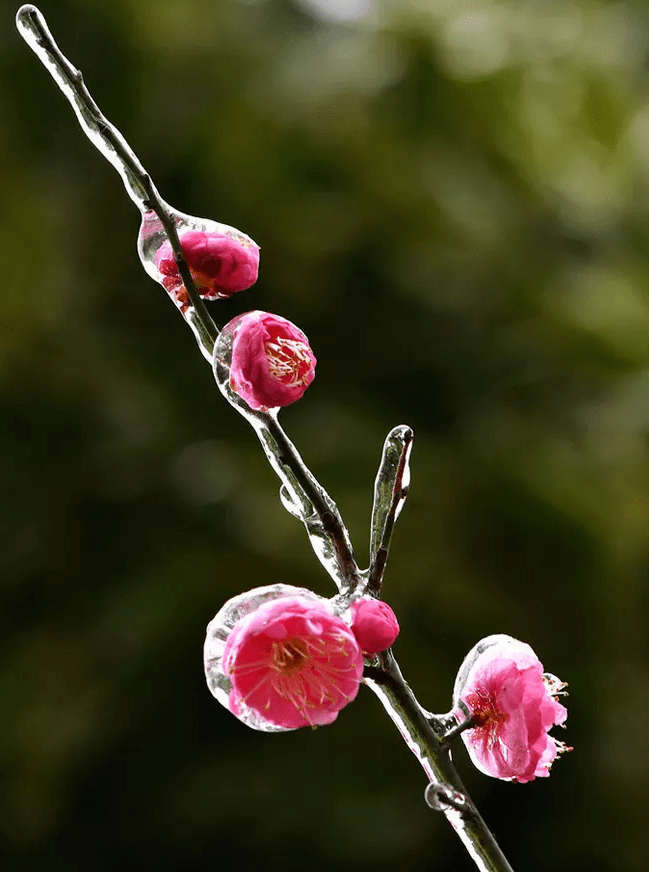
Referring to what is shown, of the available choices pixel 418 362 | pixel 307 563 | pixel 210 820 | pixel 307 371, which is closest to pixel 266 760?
pixel 210 820

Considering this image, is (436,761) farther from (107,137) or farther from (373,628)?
(107,137)

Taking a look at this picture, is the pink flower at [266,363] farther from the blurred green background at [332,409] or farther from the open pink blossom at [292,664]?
the blurred green background at [332,409]

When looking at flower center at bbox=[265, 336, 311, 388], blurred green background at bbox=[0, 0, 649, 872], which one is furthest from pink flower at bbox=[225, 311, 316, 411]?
blurred green background at bbox=[0, 0, 649, 872]

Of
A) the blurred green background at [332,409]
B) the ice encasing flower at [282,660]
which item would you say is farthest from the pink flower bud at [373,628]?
the blurred green background at [332,409]

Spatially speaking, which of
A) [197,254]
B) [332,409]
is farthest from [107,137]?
[332,409]

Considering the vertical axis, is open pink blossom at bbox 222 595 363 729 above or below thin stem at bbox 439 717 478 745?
above

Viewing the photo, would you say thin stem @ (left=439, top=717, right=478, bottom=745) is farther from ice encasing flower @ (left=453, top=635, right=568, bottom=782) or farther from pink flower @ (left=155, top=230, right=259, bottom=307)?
pink flower @ (left=155, top=230, right=259, bottom=307)
